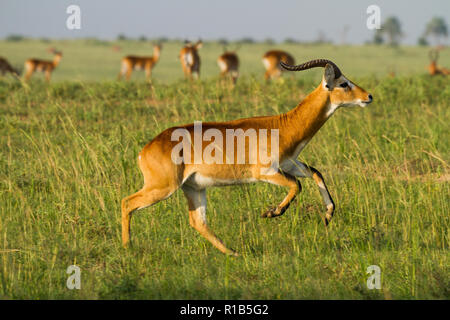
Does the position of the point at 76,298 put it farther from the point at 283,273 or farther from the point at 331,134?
the point at 331,134

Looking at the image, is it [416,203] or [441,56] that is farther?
[441,56]

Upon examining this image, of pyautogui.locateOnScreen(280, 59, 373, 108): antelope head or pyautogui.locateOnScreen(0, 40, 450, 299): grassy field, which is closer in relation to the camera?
pyautogui.locateOnScreen(0, 40, 450, 299): grassy field

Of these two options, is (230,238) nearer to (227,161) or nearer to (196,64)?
(227,161)

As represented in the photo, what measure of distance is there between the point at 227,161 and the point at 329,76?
49.5 inches

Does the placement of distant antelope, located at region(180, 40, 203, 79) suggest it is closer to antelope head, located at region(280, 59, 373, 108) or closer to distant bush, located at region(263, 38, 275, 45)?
antelope head, located at region(280, 59, 373, 108)

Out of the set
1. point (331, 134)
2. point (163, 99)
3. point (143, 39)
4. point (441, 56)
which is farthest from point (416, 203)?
point (143, 39)

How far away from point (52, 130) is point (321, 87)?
6.15 m

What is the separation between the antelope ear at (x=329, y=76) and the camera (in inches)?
239

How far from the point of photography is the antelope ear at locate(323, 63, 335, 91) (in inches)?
239

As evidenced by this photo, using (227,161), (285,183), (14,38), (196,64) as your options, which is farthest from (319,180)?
(14,38)

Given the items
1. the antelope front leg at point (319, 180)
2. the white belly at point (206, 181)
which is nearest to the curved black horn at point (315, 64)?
the antelope front leg at point (319, 180)

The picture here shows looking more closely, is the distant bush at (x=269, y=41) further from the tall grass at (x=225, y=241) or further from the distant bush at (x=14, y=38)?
the tall grass at (x=225, y=241)

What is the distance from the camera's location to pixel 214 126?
5.71m

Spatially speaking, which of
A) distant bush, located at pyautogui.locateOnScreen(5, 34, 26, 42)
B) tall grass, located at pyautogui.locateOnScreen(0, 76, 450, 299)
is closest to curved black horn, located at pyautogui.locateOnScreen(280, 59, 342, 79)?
tall grass, located at pyautogui.locateOnScreen(0, 76, 450, 299)
